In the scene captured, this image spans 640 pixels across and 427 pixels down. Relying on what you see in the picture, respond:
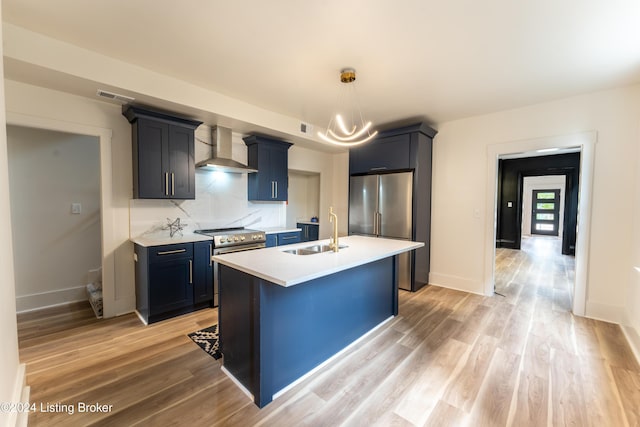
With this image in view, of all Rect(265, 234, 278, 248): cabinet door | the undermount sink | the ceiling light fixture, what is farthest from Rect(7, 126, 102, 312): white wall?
the ceiling light fixture

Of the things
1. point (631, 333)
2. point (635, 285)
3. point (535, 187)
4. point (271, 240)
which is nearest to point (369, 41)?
point (271, 240)

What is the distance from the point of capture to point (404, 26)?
6.40 feet

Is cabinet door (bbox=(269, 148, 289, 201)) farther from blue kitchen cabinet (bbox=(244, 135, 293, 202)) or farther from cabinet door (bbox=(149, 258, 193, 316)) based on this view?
cabinet door (bbox=(149, 258, 193, 316))

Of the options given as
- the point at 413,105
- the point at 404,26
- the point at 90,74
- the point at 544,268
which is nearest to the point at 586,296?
the point at 544,268

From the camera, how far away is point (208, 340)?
8.21 feet

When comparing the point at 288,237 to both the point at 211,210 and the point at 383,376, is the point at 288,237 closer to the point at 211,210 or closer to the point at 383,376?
the point at 211,210

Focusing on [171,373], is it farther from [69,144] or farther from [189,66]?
[69,144]

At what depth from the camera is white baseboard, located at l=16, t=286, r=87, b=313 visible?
3.05m

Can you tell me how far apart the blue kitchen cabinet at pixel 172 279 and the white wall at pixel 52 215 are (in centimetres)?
113

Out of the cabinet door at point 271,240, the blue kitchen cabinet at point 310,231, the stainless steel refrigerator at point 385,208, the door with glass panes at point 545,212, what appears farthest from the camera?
the door with glass panes at point 545,212

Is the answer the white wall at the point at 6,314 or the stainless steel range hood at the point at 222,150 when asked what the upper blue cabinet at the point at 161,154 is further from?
the white wall at the point at 6,314

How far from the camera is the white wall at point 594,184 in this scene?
9.57 ft

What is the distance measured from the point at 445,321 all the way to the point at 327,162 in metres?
3.69

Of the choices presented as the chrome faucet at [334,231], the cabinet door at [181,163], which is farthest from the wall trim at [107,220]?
the chrome faucet at [334,231]
